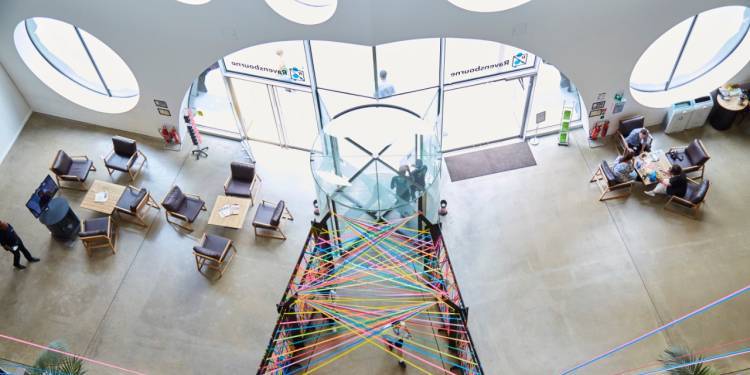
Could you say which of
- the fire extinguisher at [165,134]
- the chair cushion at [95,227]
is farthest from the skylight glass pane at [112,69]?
the chair cushion at [95,227]

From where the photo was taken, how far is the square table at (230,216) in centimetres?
1035

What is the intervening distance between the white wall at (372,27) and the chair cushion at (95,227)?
106 inches

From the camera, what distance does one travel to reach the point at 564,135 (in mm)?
11500

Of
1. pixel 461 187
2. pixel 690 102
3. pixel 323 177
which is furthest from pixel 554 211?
pixel 323 177

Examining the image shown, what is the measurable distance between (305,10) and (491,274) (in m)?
5.35

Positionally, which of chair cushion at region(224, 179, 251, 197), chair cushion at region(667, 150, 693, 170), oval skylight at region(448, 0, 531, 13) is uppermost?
oval skylight at region(448, 0, 531, 13)

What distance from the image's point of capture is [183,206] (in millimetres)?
10562

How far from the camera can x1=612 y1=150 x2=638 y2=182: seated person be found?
10375 mm

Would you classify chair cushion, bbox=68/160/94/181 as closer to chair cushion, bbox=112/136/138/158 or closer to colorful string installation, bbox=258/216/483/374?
chair cushion, bbox=112/136/138/158

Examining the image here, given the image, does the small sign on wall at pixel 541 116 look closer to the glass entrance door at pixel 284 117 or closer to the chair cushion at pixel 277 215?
the glass entrance door at pixel 284 117

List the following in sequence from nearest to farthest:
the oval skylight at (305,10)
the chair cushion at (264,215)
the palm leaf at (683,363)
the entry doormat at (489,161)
A: the palm leaf at (683,363), the oval skylight at (305,10), the chair cushion at (264,215), the entry doormat at (489,161)

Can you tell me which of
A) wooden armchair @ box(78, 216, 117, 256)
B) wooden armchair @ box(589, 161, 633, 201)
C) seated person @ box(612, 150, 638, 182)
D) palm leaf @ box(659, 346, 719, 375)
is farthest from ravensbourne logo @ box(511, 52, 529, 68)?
wooden armchair @ box(78, 216, 117, 256)

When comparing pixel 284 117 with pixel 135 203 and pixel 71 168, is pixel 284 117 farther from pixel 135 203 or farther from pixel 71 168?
pixel 71 168

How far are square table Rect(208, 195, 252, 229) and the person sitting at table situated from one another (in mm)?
7519
